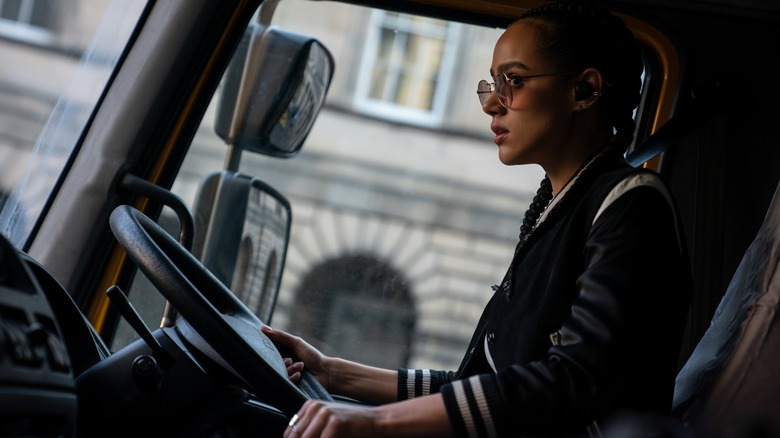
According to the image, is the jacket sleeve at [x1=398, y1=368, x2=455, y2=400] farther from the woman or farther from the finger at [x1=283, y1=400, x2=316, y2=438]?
the finger at [x1=283, y1=400, x2=316, y2=438]

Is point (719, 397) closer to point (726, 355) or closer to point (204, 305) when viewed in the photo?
point (726, 355)

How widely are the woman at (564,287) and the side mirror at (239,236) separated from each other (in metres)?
0.45

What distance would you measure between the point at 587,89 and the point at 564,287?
307mm

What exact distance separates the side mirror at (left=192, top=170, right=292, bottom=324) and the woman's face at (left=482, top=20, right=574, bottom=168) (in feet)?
2.61

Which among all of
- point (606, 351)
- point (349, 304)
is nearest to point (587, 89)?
point (606, 351)

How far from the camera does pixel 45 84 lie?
1741 mm

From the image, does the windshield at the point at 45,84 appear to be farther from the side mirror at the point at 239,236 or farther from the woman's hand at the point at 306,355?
the woman's hand at the point at 306,355

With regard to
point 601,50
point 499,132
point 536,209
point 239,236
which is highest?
point 601,50

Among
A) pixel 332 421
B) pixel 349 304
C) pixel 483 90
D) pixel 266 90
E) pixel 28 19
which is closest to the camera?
pixel 332 421

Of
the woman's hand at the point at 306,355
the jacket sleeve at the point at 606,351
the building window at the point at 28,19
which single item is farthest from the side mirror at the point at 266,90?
the jacket sleeve at the point at 606,351

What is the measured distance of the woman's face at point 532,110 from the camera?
1438 mm

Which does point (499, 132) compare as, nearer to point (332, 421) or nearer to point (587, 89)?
point (587, 89)

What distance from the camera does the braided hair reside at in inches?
57.1

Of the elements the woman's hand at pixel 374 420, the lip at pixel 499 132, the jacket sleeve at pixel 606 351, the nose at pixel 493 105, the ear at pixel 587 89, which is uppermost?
the ear at pixel 587 89
